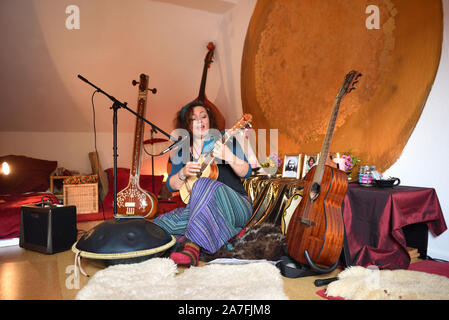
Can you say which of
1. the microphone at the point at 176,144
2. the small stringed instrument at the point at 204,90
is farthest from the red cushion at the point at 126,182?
the microphone at the point at 176,144

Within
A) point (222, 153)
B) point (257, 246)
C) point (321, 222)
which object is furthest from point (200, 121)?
point (321, 222)

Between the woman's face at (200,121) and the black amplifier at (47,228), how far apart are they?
105cm

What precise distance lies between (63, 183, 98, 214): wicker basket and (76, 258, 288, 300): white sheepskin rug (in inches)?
83.4

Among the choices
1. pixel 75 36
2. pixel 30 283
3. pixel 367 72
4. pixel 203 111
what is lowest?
pixel 30 283

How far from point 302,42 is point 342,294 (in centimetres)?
231

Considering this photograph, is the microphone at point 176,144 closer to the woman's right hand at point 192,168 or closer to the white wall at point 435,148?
the woman's right hand at point 192,168

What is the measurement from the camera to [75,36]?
3.61 meters

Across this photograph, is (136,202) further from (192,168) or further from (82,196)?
(192,168)

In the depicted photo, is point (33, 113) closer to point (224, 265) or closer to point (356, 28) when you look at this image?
point (224, 265)

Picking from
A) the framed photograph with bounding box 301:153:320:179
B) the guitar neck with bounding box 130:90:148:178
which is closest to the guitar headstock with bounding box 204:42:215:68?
the guitar neck with bounding box 130:90:148:178

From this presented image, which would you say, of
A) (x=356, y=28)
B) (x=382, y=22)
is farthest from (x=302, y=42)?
(x=382, y=22)

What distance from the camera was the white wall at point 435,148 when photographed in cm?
181

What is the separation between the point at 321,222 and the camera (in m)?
1.50

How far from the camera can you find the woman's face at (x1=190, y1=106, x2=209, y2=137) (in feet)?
7.42
